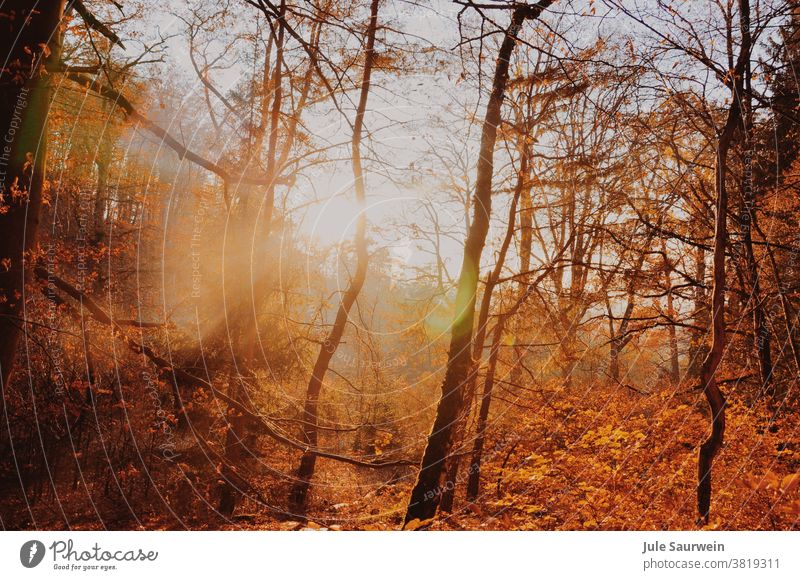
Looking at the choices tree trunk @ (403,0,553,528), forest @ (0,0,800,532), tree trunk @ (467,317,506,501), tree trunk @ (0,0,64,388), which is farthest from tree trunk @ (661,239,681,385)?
tree trunk @ (0,0,64,388)

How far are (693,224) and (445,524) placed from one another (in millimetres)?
5681

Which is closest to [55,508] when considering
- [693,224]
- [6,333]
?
[6,333]

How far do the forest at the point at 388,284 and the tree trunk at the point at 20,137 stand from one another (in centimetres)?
2

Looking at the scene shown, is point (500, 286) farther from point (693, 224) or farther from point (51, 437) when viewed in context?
point (51, 437)

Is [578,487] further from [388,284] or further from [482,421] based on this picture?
[388,284]

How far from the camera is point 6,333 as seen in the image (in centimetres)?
428

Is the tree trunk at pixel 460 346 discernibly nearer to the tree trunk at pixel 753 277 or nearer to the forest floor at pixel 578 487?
the forest floor at pixel 578 487

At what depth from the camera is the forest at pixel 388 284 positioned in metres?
5.62

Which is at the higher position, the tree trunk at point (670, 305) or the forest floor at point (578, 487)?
the tree trunk at point (670, 305)

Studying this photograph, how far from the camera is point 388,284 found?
11.8 m

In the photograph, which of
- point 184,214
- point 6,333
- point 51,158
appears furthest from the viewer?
point 184,214

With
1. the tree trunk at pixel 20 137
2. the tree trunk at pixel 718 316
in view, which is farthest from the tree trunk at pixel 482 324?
the tree trunk at pixel 20 137

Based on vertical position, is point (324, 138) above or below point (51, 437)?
above

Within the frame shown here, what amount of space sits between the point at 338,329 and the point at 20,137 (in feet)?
22.0
